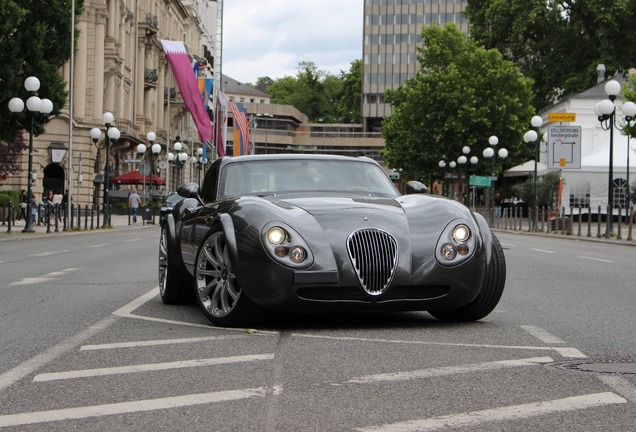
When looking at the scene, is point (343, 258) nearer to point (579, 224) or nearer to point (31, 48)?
point (31, 48)

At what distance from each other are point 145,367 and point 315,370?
3.02ft

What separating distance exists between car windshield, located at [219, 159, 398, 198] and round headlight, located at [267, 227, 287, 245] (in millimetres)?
1563

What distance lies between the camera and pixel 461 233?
26.0 ft

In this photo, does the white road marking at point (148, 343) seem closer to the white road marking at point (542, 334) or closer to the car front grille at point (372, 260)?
the car front grille at point (372, 260)

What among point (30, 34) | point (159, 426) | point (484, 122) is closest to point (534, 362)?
point (159, 426)

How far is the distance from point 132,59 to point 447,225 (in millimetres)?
72597

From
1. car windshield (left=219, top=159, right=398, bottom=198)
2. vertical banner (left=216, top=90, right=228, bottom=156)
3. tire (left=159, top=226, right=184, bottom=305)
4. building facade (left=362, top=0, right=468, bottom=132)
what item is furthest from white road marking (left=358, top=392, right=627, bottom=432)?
building facade (left=362, top=0, right=468, bottom=132)

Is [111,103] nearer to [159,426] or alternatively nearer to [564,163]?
Answer: [564,163]

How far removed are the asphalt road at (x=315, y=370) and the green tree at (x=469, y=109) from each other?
61.7 metres

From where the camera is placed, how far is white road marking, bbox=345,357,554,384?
5613mm

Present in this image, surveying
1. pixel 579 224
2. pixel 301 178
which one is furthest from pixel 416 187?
pixel 579 224

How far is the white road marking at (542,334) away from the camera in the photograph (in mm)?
7300

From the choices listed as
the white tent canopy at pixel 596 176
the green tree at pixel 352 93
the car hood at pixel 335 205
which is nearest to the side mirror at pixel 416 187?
the car hood at pixel 335 205

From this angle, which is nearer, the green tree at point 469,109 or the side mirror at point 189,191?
the side mirror at point 189,191
